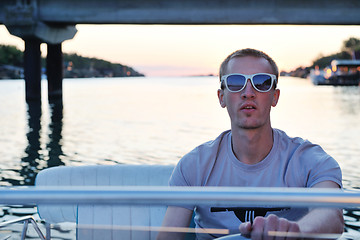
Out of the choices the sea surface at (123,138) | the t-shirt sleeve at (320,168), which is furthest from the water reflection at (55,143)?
the t-shirt sleeve at (320,168)

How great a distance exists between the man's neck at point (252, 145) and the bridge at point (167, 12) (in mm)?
27030

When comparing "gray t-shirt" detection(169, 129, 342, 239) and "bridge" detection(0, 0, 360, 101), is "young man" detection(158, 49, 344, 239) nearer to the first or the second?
"gray t-shirt" detection(169, 129, 342, 239)

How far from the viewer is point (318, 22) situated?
29172 mm

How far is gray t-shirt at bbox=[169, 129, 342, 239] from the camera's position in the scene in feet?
8.64

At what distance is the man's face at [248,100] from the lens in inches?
105

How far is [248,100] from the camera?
8.73 feet

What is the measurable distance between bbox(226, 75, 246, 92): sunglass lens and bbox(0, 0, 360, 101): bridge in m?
27.1

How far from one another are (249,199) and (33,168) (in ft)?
36.6

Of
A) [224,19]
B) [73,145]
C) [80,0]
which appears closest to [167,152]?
[73,145]

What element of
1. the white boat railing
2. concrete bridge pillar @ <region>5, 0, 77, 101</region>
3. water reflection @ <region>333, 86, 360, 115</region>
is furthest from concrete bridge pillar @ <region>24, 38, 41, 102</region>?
the white boat railing

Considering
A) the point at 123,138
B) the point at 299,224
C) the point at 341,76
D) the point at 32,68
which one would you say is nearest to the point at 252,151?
the point at 299,224

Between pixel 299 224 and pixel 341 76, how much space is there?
9409cm

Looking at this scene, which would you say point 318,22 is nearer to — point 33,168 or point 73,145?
point 73,145

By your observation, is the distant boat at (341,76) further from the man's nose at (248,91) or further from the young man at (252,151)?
the man's nose at (248,91)
